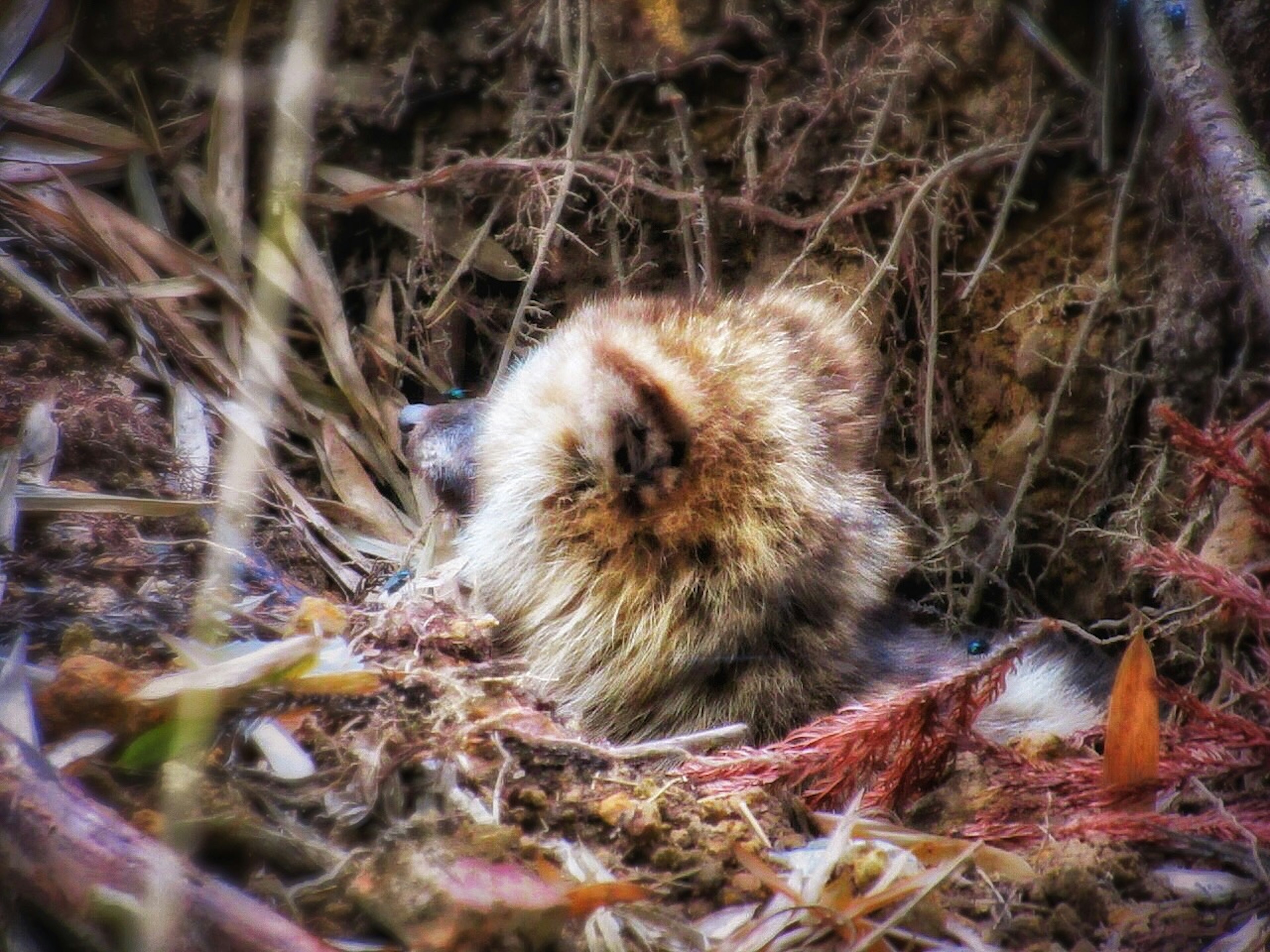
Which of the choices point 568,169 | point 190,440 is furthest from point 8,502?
point 568,169

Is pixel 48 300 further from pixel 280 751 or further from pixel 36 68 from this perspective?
pixel 280 751

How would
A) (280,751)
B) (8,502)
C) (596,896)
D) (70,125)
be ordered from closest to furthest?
(596,896) → (280,751) → (8,502) → (70,125)

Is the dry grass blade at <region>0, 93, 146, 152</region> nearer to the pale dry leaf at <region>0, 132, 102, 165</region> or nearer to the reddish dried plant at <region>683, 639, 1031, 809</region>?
the pale dry leaf at <region>0, 132, 102, 165</region>

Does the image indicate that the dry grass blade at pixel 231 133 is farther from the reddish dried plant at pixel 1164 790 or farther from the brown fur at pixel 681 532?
the reddish dried plant at pixel 1164 790

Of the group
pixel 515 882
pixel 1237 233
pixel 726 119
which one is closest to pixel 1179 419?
pixel 1237 233

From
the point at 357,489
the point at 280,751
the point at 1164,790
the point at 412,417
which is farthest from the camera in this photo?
the point at 357,489
